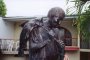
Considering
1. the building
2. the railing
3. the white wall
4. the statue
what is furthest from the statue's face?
the white wall

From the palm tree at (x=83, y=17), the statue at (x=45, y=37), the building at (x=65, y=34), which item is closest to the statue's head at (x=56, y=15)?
the statue at (x=45, y=37)

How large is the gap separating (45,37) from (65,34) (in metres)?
21.6

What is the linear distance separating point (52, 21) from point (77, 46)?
66.4ft

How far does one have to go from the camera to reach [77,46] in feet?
79.8

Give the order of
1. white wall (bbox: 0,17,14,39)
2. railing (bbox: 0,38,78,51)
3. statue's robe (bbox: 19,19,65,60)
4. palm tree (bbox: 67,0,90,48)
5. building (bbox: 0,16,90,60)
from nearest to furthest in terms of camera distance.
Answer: statue's robe (bbox: 19,19,65,60), palm tree (bbox: 67,0,90,48), building (bbox: 0,16,90,60), railing (bbox: 0,38,78,51), white wall (bbox: 0,17,14,39)

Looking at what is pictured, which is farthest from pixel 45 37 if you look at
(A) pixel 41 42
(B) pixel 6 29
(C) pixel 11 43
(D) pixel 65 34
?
(B) pixel 6 29

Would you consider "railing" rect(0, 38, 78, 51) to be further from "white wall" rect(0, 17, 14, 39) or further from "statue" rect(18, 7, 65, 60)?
"statue" rect(18, 7, 65, 60)

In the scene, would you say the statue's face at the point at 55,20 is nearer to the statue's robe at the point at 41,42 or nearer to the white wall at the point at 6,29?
the statue's robe at the point at 41,42

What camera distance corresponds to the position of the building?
2411cm

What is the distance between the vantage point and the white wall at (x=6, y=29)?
2641cm

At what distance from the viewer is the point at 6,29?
26.8m

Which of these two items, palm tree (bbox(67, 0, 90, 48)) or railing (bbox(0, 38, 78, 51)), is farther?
railing (bbox(0, 38, 78, 51))

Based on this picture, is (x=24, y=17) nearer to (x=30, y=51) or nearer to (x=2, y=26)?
(x=2, y=26)

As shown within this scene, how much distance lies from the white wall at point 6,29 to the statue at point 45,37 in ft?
72.1
